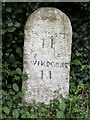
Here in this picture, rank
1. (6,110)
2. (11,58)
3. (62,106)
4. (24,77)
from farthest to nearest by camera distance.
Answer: (11,58), (24,77), (62,106), (6,110)

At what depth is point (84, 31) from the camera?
19.0 feet

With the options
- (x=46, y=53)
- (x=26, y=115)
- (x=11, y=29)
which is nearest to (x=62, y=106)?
(x=26, y=115)

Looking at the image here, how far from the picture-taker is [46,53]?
16.2 ft

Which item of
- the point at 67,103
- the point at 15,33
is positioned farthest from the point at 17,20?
the point at 67,103

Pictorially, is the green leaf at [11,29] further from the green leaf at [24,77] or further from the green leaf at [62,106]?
the green leaf at [62,106]

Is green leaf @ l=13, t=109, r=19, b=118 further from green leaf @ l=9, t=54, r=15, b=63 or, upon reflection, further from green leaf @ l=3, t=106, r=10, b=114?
green leaf @ l=9, t=54, r=15, b=63

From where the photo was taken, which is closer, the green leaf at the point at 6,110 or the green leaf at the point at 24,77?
the green leaf at the point at 6,110

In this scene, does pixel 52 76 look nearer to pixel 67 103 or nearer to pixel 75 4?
pixel 67 103

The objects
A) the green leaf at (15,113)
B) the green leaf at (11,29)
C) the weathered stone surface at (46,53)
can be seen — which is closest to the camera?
the green leaf at (15,113)

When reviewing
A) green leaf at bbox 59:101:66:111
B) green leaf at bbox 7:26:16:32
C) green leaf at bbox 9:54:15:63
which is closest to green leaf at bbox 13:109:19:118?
green leaf at bbox 59:101:66:111

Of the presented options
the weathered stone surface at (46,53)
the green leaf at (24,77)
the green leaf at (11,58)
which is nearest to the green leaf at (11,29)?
the weathered stone surface at (46,53)

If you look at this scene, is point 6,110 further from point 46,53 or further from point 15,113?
point 46,53

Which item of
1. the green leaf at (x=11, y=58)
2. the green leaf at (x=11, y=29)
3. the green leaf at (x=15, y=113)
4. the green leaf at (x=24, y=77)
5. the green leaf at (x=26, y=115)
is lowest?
the green leaf at (x=26, y=115)

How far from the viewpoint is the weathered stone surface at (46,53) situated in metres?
4.89
